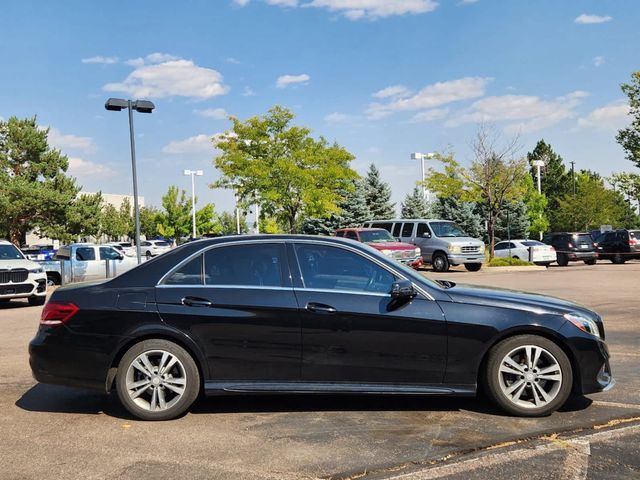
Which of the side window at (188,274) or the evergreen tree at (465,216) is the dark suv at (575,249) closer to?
the evergreen tree at (465,216)

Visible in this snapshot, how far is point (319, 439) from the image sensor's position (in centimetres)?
446

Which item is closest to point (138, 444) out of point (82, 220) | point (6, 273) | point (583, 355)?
point (583, 355)

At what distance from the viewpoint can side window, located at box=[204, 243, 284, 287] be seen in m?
5.16

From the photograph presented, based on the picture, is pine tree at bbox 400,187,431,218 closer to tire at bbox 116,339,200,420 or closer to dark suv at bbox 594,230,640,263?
dark suv at bbox 594,230,640,263

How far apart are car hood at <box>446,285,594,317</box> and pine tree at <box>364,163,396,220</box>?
45181 millimetres

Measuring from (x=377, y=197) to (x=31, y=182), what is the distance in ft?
87.6

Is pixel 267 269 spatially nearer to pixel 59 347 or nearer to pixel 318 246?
pixel 318 246

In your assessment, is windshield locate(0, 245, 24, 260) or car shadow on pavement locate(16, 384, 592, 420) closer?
car shadow on pavement locate(16, 384, 592, 420)

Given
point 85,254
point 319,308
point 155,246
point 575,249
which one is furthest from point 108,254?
point 155,246

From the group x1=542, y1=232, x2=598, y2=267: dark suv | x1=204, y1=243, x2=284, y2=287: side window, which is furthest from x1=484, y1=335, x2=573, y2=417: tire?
x1=542, y1=232, x2=598, y2=267: dark suv

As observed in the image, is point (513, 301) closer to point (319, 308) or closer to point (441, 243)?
point (319, 308)

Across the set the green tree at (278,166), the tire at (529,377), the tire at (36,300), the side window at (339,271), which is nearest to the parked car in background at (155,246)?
the green tree at (278,166)

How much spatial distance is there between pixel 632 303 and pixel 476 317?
29.6 feet

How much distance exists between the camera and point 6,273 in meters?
14.7
